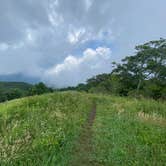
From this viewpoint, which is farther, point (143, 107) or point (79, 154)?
point (143, 107)

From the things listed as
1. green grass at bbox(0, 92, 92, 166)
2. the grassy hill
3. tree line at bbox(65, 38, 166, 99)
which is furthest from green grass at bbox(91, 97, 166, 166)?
tree line at bbox(65, 38, 166, 99)

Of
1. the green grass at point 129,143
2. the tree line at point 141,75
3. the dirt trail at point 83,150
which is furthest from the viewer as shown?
the tree line at point 141,75

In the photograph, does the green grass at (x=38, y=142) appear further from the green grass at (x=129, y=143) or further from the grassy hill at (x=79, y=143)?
the green grass at (x=129, y=143)

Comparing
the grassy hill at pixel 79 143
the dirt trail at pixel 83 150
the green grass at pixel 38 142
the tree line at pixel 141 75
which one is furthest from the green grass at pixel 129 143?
the tree line at pixel 141 75

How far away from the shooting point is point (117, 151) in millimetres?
6016

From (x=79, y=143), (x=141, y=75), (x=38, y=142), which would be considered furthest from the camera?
(x=141, y=75)

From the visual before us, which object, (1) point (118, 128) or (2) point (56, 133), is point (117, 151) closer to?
(2) point (56, 133)

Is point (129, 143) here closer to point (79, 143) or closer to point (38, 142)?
point (79, 143)

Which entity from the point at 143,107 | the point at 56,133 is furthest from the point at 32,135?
the point at 143,107

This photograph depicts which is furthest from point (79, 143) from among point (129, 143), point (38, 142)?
point (129, 143)

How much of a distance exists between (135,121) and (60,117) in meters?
3.03

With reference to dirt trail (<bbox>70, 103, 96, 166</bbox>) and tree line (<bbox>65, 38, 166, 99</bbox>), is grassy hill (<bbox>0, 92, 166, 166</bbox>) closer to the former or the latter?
dirt trail (<bbox>70, 103, 96, 166</bbox>)

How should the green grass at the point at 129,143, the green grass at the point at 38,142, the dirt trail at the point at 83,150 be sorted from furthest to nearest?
the green grass at the point at 129,143
the dirt trail at the point at 83,150
the green grass at the point at 38,142

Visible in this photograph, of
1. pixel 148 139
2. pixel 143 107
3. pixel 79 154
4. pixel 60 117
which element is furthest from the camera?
pixel 143 107
